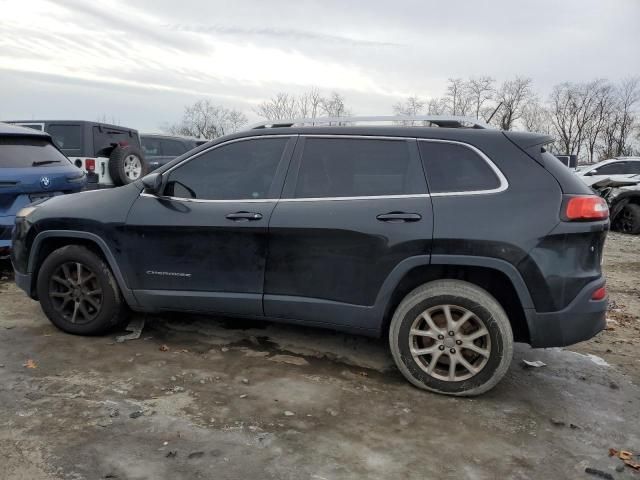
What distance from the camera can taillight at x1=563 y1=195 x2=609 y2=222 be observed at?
3277 mm

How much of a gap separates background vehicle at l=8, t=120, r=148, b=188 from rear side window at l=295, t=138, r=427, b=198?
7.80 meters

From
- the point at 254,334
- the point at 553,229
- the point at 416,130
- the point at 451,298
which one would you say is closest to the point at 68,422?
the point at 254,334

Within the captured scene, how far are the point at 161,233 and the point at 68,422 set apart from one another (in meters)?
1.48

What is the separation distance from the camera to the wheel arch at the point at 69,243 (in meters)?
4.19

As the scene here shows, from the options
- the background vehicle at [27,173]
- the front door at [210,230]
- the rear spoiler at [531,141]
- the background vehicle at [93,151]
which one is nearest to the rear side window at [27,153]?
the background vehicle at [27,173]

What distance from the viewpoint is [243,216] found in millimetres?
3818

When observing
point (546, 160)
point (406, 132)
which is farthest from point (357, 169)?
point (546, 160)

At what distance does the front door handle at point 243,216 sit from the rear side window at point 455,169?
121cm

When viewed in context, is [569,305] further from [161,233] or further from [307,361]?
[161,233]

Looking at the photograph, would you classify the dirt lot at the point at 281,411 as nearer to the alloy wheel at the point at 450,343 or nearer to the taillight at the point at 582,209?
the alloy wheel at the point at 450,343

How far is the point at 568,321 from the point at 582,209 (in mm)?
694

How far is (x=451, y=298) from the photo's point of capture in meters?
3.43

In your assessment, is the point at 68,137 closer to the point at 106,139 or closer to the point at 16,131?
the point at 106,139

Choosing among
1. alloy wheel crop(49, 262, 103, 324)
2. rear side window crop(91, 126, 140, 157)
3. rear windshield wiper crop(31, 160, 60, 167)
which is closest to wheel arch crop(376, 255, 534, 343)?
alloy wheel crop(49, 262, 103, 324)
